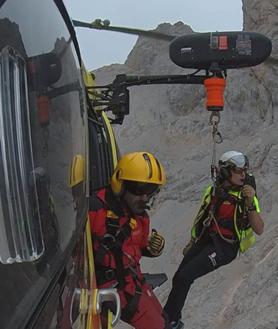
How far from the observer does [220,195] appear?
5438mm

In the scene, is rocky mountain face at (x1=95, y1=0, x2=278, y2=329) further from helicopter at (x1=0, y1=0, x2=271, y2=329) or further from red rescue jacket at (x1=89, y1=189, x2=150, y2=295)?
helicopter at (x1=0, y1=0, x2=271, y2=329)

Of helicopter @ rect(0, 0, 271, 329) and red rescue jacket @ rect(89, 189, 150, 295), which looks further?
red rescue jacket @ rect(89, 189, 150, 295)

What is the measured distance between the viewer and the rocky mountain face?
995cm

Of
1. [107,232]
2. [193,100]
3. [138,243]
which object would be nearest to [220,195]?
[138,243]

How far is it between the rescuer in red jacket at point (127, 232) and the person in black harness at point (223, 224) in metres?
1.77

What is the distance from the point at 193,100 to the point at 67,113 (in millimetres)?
22307

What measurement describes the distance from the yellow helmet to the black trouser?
6.99ft

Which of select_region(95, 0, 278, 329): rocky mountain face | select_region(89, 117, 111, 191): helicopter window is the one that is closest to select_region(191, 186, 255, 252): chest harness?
select_region(89, 117, 111, 191): helicopter window

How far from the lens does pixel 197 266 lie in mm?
5449

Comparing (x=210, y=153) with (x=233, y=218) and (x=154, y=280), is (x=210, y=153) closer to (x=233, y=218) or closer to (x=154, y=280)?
(x=233, y=218)

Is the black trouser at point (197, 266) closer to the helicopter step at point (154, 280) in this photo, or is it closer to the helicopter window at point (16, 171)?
the helicopter step at point (154, 280)

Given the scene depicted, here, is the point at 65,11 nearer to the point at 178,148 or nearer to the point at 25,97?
the point at 25,97

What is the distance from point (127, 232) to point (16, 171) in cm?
220

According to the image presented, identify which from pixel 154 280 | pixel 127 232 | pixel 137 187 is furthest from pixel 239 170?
pixel 127 232
